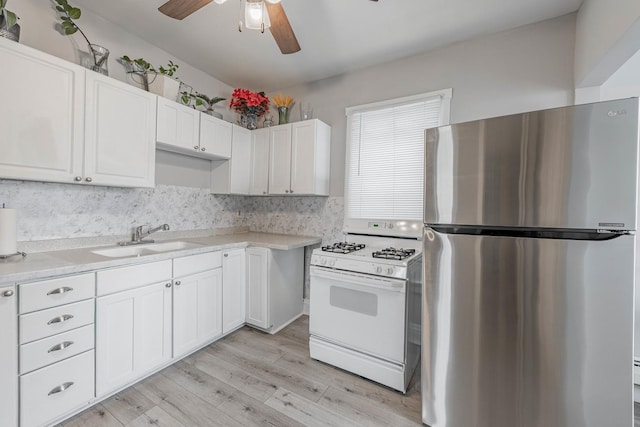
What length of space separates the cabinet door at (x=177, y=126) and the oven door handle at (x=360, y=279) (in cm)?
162

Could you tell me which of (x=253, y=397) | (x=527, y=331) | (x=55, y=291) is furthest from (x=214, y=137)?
(x=527, y=331)

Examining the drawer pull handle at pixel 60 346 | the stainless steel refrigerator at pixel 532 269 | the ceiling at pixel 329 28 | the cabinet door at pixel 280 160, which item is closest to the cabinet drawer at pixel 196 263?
the drawer pull handle at pixel 60 346

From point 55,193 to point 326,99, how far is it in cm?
253

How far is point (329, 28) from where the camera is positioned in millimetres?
2139

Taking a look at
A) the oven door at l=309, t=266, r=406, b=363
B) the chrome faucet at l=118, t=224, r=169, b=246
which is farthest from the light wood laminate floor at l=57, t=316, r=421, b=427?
the chrome faucet at l=118, t=224, r=169, b=246

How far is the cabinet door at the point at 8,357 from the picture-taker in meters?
1.22

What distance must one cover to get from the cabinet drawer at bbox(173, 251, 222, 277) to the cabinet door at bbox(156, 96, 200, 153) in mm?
1007

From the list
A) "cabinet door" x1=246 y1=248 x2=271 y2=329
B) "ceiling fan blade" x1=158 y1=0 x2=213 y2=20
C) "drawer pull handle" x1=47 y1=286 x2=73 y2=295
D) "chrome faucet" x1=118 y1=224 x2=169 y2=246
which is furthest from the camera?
"cabinet door" x1=246 y1=248 x2=271 y2=329

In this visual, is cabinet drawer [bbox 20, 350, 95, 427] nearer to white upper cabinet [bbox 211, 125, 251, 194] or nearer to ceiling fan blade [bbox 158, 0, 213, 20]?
white upper cabinet [bbox 211, 125, 251, 194]

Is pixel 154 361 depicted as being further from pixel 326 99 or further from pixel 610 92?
pixel 610 92

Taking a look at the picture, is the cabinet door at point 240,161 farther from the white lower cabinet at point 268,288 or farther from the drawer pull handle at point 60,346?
the drawer pull handle at point 60,346

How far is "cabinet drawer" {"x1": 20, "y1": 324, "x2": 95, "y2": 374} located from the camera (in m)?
1.30

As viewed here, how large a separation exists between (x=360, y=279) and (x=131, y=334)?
1576 millimetres

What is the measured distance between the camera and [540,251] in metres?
1.18
